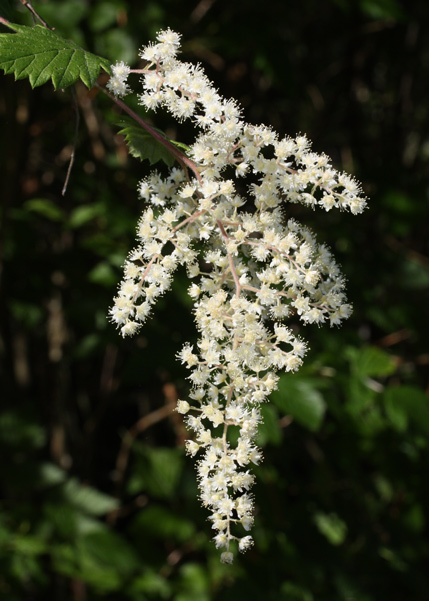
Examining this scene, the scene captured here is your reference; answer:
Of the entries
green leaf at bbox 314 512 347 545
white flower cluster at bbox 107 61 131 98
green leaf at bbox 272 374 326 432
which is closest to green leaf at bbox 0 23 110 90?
white flower cluster at bbox 107 61 131 98

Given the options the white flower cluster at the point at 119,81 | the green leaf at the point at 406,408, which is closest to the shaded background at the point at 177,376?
the green leaf at the point at 406,408

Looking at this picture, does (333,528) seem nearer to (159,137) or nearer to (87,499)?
(87,499)

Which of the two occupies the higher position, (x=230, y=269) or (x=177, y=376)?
(x=177, y=376)

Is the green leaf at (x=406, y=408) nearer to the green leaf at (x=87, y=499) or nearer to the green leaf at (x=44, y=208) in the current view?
the green leaf at (x=87, y=499)

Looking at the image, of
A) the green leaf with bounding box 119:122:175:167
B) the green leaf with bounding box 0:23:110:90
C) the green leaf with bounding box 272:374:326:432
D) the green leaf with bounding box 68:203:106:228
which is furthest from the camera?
the green leaf with bounding box 68:203:106:228

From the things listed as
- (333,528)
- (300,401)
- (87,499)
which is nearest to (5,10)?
(300,401)

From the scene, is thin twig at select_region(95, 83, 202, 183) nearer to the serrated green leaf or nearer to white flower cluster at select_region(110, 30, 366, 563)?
white flower cluster at select_region(110, 30, 366, 563)

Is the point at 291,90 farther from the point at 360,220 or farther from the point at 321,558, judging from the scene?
the point at 321,558
